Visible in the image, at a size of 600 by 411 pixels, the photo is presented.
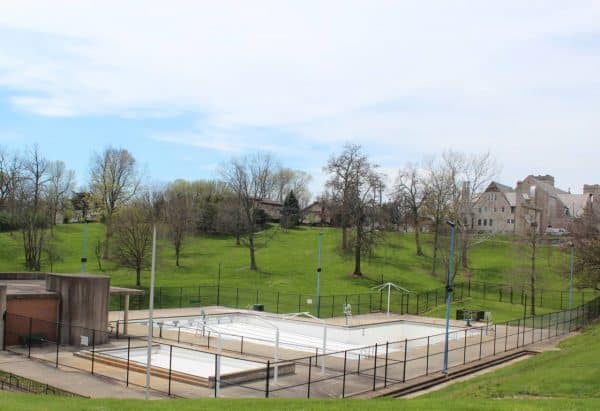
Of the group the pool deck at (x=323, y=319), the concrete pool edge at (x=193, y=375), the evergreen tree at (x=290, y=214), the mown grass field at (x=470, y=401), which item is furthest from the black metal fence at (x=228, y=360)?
the evergreen tree at (x=290, y=214)

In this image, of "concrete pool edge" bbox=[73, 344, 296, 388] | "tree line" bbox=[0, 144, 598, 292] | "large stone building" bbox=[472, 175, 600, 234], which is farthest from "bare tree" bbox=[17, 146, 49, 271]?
"large stone building" bbox=[472, 175, 600, 234]

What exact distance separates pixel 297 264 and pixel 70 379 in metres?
53.2

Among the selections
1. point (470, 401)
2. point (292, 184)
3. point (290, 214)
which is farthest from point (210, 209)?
point (470, 401)

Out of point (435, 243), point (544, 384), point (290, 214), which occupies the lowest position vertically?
point (544, 384)

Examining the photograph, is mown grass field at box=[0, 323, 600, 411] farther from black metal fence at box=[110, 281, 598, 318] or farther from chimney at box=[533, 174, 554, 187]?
chimney at box=[533, 174, 554, 187]

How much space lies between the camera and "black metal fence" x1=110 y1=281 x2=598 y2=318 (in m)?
53.3

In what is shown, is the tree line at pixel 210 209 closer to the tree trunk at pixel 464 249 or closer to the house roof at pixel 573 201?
the tree trunk at pixel 464 249

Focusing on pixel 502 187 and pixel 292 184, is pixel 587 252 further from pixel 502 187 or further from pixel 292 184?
pixel 292 184

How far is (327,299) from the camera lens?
5862 centimetres

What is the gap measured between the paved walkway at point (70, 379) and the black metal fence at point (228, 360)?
0.53 metres

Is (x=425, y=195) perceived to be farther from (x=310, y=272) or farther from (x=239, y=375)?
(x=239, y=375)

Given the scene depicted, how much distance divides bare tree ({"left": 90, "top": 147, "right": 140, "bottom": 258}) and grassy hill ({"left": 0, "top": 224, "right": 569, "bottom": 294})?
248 inches

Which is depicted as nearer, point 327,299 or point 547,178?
point 327,299

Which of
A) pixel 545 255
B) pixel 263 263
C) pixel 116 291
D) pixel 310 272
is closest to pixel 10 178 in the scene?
pixel 263 263
